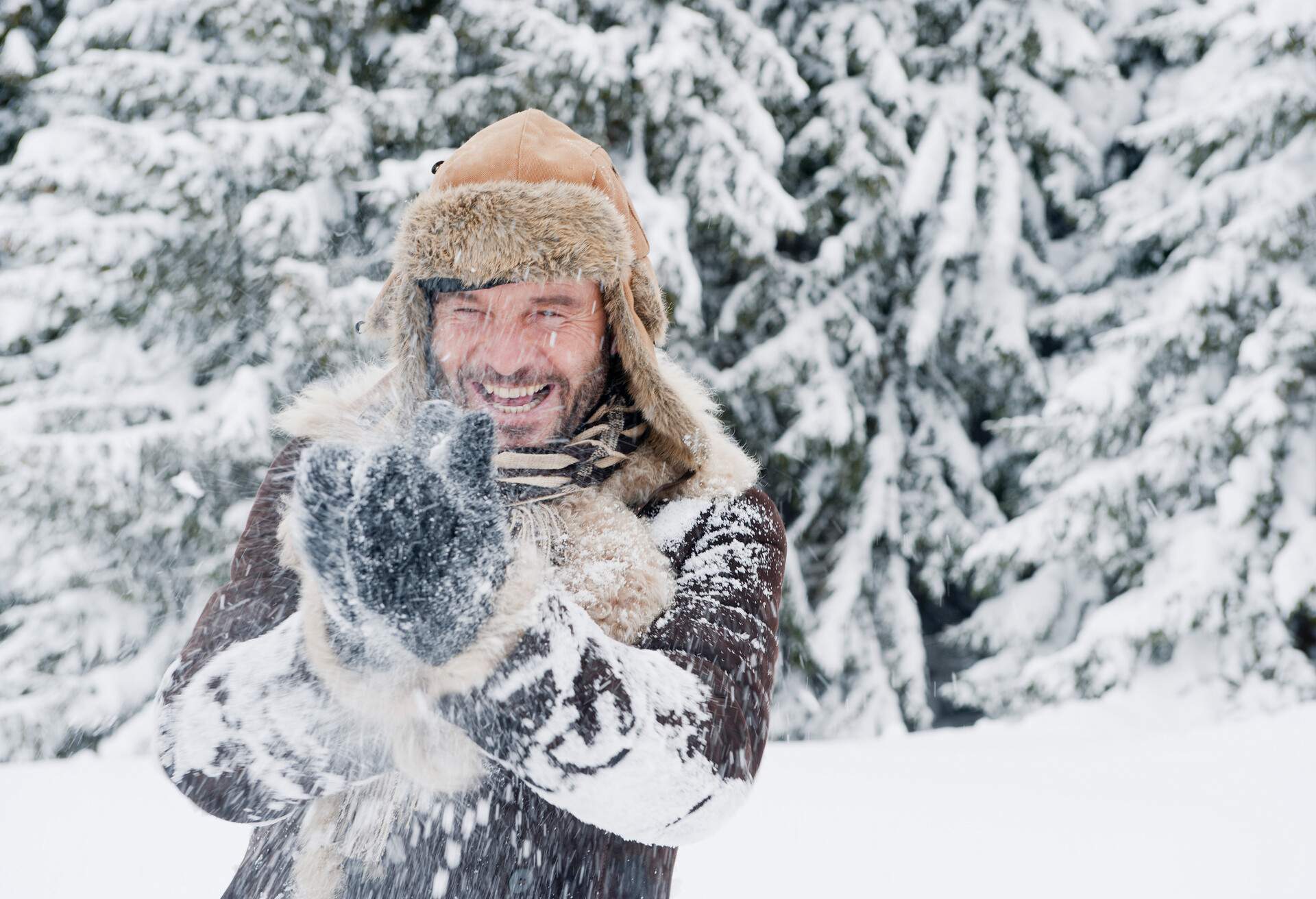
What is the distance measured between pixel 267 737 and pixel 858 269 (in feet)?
25.2

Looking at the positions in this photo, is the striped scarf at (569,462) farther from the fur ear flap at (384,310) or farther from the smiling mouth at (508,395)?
the fur ear flap at (384,310)

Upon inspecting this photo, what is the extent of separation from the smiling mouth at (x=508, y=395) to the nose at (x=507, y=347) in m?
0.03

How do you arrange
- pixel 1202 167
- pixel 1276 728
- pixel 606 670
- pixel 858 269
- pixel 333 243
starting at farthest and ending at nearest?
pixel 858 269 < pixel 1202 167 < pixel 333 243 < pixel 1276 728 < pixel 606 670

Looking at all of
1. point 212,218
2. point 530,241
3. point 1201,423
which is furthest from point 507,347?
point 1201,423

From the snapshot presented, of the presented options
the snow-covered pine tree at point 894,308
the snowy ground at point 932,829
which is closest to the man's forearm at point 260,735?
the snowy ground at point 932,829

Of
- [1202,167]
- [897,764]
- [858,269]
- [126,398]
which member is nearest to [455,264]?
[897,764]

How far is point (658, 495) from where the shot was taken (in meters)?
1.70

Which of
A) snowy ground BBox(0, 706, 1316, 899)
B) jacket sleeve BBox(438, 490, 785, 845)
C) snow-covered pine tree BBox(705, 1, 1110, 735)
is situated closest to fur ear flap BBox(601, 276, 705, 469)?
jacket sleeve BBox(438, 490, 785, 845)

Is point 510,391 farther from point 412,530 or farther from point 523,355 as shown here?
point 412,530

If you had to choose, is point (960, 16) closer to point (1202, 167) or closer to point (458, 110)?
point (1202, 167)

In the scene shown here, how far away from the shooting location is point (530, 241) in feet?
5.30

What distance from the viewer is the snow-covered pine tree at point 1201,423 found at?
667 centimetres

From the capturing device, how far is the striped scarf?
63.4 inches

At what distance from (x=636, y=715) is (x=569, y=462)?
560 mm
